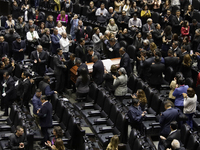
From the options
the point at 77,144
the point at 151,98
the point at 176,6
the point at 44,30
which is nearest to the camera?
the point at 77,144

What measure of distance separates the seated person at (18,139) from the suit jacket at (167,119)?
2.83 meters

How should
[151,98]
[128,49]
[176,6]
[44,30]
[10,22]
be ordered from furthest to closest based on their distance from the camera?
[176,6], [10,22], [44,30], [128,49], [151,98]

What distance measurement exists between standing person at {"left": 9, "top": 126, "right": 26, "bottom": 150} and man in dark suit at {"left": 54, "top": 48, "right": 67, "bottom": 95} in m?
3.23

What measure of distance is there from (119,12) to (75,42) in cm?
351

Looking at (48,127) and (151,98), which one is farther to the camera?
(151,98)

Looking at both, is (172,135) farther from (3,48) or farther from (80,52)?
(3,48)

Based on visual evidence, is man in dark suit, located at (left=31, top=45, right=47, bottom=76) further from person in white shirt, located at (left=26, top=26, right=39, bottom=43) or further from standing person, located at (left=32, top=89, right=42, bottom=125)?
standing person, located at (left=32, top=89, right=42, bottom=125)

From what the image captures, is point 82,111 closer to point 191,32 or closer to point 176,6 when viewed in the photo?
point 191,32

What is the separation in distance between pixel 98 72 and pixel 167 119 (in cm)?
309

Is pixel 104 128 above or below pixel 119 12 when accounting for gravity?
below

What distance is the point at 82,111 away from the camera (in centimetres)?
1002

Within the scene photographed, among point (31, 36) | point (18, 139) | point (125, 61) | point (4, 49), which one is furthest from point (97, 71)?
Answer: point (31, 36)

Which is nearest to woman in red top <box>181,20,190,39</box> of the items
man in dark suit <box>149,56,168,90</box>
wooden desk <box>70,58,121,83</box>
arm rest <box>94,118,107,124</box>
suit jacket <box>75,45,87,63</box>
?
wooden desk <box>70,58,121,83</box>

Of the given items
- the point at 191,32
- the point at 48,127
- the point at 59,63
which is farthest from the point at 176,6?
the point at 48,127
